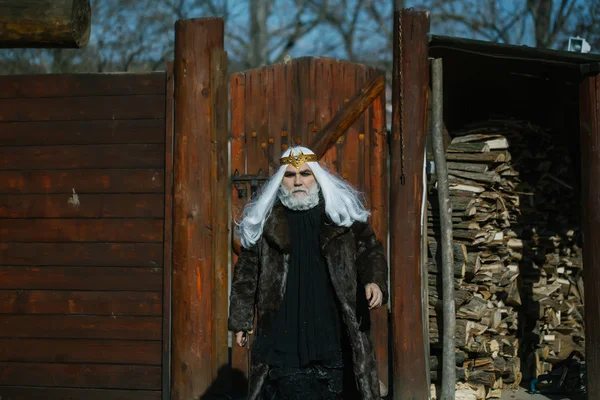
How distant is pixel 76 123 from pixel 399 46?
250 centimetres

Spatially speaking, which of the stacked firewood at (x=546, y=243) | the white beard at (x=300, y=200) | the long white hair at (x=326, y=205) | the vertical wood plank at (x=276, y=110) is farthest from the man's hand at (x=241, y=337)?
the stacked firewood at (x=546, y=243)

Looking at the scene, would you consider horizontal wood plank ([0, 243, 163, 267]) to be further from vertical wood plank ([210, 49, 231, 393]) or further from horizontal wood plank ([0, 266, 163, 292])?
vertical wood plank ([210, 49, 231, 393])

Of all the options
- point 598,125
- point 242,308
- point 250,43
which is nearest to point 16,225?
point 242,308

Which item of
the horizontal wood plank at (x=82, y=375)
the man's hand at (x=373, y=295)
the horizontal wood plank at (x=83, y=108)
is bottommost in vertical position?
the horizontal wood plank at (x=82, y=375)

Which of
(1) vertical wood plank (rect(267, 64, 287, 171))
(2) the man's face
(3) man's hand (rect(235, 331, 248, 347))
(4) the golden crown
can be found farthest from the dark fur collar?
(1) vertical wood plank (rect(267, 64, 287, 171))

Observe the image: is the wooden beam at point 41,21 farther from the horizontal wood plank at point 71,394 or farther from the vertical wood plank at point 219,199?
the horizontal wood plank at point 71,394

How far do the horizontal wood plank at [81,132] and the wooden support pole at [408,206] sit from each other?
1.78 meters

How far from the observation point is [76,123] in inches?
265

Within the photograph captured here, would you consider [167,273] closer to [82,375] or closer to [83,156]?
[82,375]

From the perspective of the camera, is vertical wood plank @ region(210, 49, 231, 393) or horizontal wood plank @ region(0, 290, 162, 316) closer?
vertical wood plank @ region(210, 49, 231, 393)

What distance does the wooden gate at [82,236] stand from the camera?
657 centimetres

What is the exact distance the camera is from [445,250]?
6750 mm

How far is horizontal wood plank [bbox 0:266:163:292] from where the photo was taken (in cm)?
657

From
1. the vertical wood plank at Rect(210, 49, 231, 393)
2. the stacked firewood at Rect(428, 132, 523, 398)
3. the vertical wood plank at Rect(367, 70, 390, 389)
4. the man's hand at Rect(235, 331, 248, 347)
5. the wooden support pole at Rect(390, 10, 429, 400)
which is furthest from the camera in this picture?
the stacked firewood at Rect(428, 132, 523, 398)
